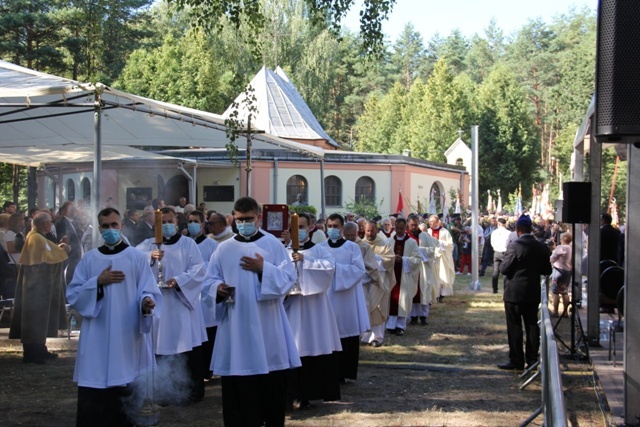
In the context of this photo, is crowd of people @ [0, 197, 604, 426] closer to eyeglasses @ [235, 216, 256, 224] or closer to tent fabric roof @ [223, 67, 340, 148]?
eyeglasses @ [235, 216, 256, 224]

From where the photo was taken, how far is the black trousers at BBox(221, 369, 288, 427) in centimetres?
709

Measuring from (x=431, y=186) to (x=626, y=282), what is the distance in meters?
45.6

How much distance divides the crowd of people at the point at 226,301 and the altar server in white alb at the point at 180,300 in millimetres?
14

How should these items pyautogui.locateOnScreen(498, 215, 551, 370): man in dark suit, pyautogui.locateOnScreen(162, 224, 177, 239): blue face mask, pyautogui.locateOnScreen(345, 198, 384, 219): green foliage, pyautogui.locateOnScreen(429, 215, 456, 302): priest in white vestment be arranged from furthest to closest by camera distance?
1. pyautogui.locateOnScreen(345, 198, 384, 219): green foliage
2. pyautogui.locateOnScreen(429, 215, 456, 302): priest in white vestment
3. pyautogui.locateOnScreen(498, 215, 551, 370): man in dark suit
4. pyautogui.locateOnScreen(162, 224, 177, 239): blue face mask

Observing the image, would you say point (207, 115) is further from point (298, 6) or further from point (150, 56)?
point (298, 6)

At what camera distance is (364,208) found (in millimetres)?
46594

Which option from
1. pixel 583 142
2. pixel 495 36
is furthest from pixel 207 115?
pixel 495 36

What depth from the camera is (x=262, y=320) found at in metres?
7.40

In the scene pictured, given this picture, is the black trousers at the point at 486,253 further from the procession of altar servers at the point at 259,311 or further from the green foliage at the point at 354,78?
the green foliage at the point at 354,78

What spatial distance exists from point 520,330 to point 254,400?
5.38 meters

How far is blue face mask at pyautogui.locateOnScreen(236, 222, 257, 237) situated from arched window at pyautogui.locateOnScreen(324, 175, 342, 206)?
42.3 m

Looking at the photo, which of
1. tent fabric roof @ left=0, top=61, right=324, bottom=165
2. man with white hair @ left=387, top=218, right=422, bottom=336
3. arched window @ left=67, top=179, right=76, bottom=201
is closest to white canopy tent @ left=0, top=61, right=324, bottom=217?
tent fabric roof @ left=0, top=61, right=324, bottom=165

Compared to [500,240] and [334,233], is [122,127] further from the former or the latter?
[500,240]

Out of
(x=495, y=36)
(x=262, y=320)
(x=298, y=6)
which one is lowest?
(x=262, y=320)
